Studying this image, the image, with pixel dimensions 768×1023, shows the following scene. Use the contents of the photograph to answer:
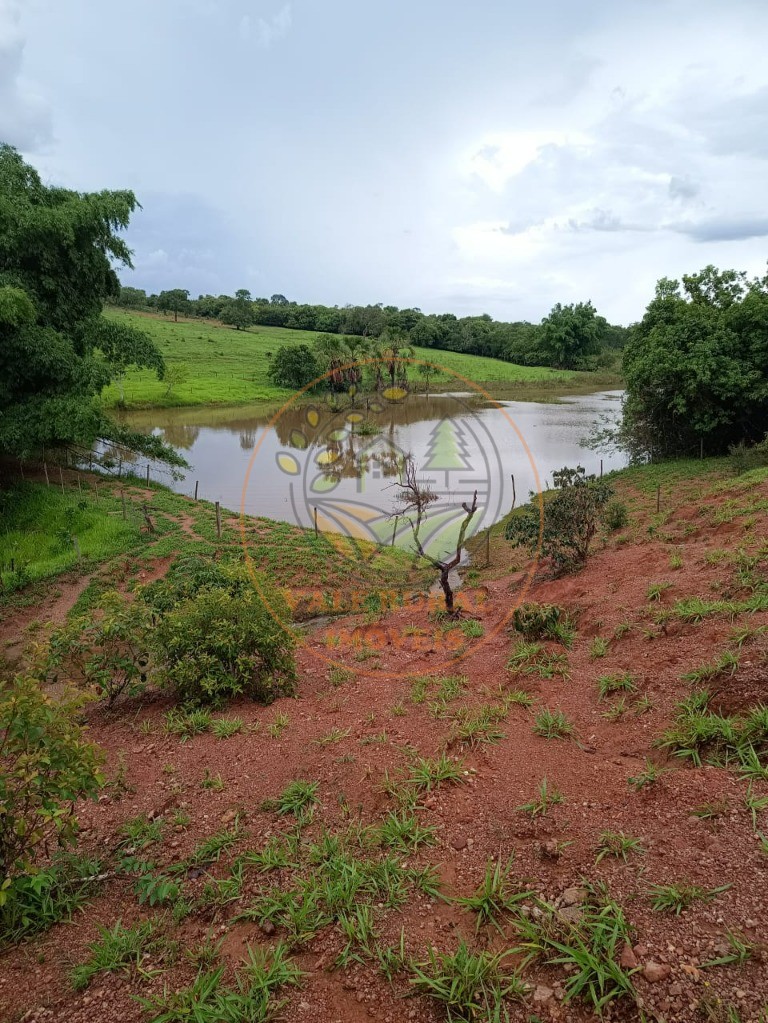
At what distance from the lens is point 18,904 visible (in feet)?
9.82

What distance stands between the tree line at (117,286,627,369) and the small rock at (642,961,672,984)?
64868mm

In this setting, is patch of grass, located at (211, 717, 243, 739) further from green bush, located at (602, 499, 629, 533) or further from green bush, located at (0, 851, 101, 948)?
green bush, located at (602, 499, 629, 533)

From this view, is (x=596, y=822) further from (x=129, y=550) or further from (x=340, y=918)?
(x=129, y=550)

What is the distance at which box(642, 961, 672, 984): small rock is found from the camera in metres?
2.34

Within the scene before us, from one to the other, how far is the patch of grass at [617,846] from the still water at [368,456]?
4.69 metres

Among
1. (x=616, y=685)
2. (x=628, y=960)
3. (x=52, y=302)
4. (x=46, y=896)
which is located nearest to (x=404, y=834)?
(x=628, y=960)

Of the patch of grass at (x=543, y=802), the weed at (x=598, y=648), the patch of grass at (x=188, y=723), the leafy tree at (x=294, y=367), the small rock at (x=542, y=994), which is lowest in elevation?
the patch of grass at (x=188, y=723)

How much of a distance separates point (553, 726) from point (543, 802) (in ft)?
3.61

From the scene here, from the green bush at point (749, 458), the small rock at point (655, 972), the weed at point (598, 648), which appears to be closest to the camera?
the small rock at point (655, 972)

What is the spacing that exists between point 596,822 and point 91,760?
10.1 ft

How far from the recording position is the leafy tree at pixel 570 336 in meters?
66.8

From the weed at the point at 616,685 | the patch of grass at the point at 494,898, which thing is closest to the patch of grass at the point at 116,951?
the patch of grass at the point at 494,898

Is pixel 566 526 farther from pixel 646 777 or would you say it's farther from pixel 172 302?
pixel 172 302

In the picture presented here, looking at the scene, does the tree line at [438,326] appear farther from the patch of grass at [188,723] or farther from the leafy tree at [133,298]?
the patch of grass at [188,723]
